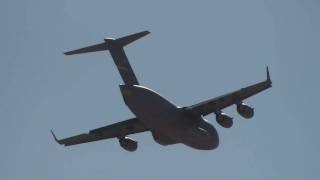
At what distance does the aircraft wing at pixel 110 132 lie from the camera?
1555 inches

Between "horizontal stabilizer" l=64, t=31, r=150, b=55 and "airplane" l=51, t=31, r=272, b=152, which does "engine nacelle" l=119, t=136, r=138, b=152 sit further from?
"horizontal stabilizer" l=64, t=31, r=150, b=55

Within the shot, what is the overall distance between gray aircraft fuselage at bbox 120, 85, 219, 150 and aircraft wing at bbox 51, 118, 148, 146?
1389 mm

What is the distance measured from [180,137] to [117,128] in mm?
4640

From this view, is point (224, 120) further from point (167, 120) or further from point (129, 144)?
point (129, 144)

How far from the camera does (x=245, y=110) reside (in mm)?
37062

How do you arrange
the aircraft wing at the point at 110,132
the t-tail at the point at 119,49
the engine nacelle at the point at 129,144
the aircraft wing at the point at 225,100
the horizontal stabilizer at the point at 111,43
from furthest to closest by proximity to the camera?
1. the engine nacelle at the point at 129,144
2. the aircraft wing at the point at 110,132
3. the horizontal stabilizer at the point at 111,43
4. the t-tail at the point at 119,49
5. the aircraft wing at the point at 225,100

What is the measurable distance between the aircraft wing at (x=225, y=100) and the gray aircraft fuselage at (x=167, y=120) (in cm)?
56

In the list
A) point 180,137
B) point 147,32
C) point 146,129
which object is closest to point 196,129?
point 180,137

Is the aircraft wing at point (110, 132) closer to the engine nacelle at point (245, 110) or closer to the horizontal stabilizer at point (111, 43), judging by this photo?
the horizontal stabilizer at point (111, 43)

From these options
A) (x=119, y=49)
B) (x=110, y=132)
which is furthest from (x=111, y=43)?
(x=110, y=132)

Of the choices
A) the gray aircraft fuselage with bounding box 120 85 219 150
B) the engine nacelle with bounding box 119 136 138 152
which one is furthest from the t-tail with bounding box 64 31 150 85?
the engine nacelle with bounding box 119 136 138 152

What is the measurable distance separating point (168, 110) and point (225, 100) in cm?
369

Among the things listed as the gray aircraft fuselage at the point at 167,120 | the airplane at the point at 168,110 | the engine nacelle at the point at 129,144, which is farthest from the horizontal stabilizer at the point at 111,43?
the engine nacelle at the point at 129,144

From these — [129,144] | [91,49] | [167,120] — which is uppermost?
[91,49]
